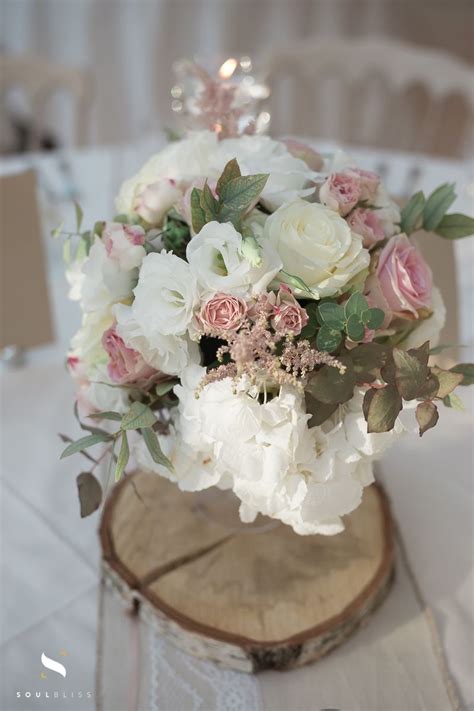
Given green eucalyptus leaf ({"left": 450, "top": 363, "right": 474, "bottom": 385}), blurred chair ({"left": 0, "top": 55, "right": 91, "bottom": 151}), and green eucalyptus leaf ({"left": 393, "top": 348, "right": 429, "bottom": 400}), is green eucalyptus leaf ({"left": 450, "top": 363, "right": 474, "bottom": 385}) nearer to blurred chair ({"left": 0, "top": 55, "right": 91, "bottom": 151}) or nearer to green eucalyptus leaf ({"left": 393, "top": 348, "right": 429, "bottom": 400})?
green eucalyptus leaf ({"left": 393, "top": 348, "right": 429, "bottom": 400})

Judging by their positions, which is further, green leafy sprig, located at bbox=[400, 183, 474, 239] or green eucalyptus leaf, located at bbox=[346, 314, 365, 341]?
green leafy sprig, located at bbox=[400, 183, 474, 239]

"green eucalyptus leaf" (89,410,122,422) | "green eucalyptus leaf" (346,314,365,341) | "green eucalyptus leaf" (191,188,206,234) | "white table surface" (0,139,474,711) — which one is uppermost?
"green eucalyptus leaf" (191,188,206,234)

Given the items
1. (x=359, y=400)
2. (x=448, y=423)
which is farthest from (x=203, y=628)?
(x=448, y=423)

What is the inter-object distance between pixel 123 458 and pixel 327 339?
0.77 feet

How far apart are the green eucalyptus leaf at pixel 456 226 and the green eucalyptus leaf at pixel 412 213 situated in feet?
0.10

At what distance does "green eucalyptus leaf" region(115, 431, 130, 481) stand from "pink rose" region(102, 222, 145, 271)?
0.18 m

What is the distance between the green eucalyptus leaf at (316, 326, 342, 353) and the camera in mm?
633

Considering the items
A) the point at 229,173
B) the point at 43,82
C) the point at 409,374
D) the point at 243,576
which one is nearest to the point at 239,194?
the point at 229,173

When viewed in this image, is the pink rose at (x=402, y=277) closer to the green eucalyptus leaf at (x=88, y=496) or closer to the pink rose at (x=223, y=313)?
the pink rose at (x=223, y=313)

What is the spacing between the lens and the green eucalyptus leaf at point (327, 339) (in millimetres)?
633

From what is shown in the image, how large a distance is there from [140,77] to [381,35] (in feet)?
4.02

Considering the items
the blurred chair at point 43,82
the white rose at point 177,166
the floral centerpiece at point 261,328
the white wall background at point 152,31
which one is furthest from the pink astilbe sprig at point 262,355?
the white wall background at point 152,31

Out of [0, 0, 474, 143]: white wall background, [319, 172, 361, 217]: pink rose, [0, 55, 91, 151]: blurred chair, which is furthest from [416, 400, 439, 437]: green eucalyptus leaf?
[0, 0, 474, 143]: white wall background

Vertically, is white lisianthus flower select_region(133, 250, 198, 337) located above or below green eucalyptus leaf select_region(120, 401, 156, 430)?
above
